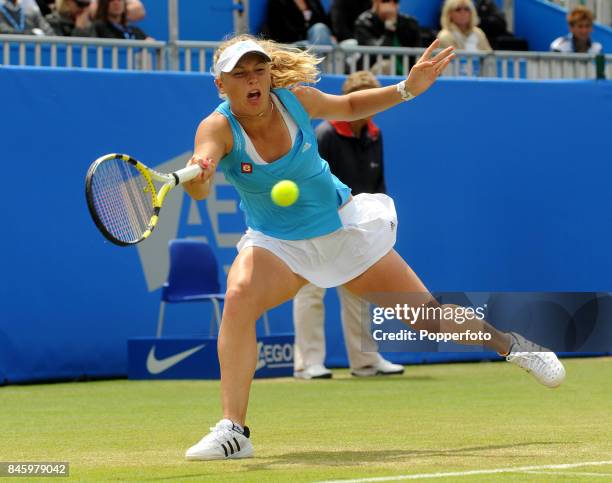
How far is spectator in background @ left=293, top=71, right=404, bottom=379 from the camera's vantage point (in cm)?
1054

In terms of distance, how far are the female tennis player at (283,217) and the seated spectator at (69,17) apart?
261 inches

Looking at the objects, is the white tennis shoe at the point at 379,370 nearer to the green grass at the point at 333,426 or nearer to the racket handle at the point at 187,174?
the green grass at the point at 333,426

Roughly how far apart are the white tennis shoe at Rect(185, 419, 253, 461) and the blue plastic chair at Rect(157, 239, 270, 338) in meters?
4.70

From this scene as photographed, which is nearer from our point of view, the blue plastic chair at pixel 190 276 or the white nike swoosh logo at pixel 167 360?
the white nike swoosh logo at pixel 167 360

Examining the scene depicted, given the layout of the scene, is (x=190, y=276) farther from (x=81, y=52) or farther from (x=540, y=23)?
(x=540, y=23)

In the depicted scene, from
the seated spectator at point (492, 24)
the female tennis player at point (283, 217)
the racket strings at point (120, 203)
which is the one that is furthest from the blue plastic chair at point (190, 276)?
the seated spectator at point (492, 24)

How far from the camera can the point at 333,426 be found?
730 centimetres

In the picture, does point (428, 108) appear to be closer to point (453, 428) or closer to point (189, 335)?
point (189, 335)

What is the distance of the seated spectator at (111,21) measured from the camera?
485 inches

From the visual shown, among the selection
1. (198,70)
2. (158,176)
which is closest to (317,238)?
(158,176)

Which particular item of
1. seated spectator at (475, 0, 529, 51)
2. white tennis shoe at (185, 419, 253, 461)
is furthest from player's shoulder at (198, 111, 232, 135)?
seated spectator at (475, 0, 529, 51)

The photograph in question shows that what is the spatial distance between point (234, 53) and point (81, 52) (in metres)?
5.35

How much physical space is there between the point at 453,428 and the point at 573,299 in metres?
5.42

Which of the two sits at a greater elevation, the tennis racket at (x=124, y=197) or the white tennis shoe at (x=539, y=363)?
the tennis racket at (x=124, y=197)
